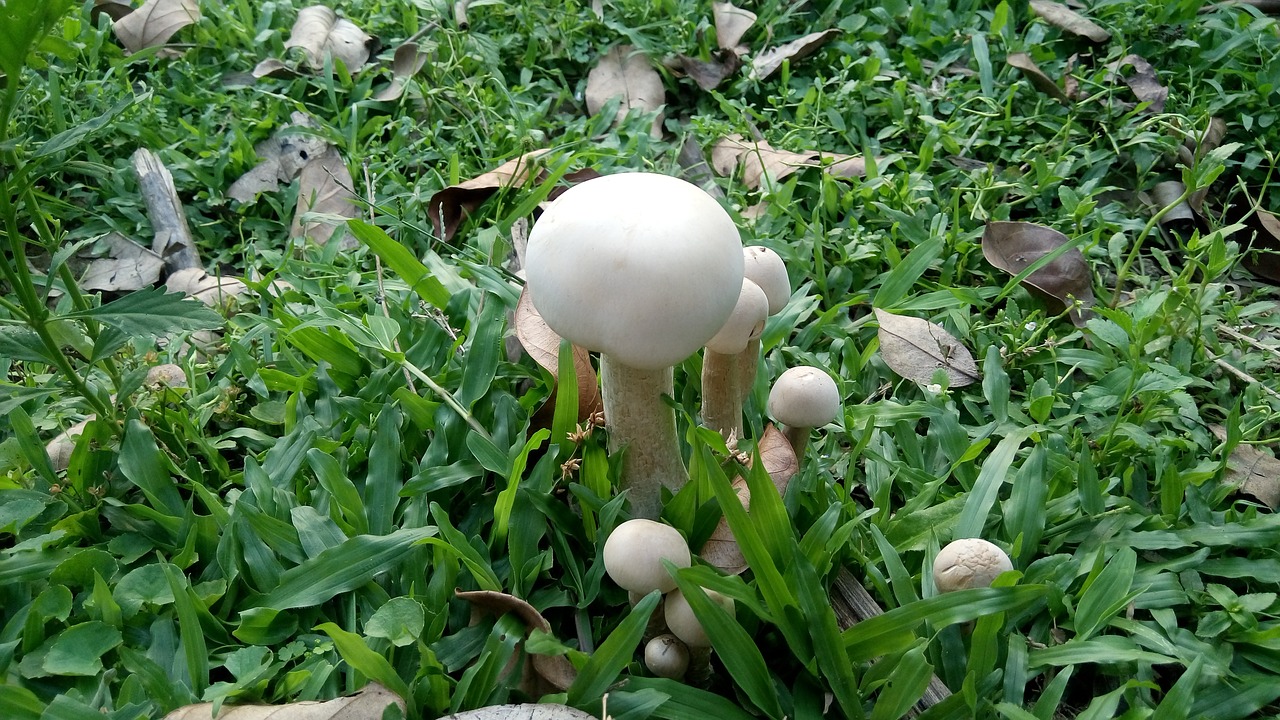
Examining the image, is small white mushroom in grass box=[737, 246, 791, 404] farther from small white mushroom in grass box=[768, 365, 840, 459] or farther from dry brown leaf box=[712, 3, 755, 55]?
dry brown leaf box=[712, 3, 755, 55]

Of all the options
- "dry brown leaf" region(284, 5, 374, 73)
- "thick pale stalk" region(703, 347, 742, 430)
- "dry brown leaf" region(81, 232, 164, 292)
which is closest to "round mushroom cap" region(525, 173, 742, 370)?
"thick pale stalk" region(703, 347, 742, 430)

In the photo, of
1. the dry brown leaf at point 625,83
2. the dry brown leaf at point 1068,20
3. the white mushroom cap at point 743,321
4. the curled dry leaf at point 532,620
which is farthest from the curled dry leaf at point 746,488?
the dry brown leaf at point 1068,20

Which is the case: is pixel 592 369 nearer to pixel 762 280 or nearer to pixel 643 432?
pixel 643 432

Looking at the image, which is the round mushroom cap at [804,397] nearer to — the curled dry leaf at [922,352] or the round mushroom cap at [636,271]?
the round mushroom cap at [636,271]

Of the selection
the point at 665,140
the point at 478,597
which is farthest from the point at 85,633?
the point at 665,140

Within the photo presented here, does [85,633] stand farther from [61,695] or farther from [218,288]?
[218,288]

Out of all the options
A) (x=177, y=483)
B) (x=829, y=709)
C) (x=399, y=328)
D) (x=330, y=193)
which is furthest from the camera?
(x=330, y=193)

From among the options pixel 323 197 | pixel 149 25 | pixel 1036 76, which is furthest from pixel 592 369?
pixel 149 25
